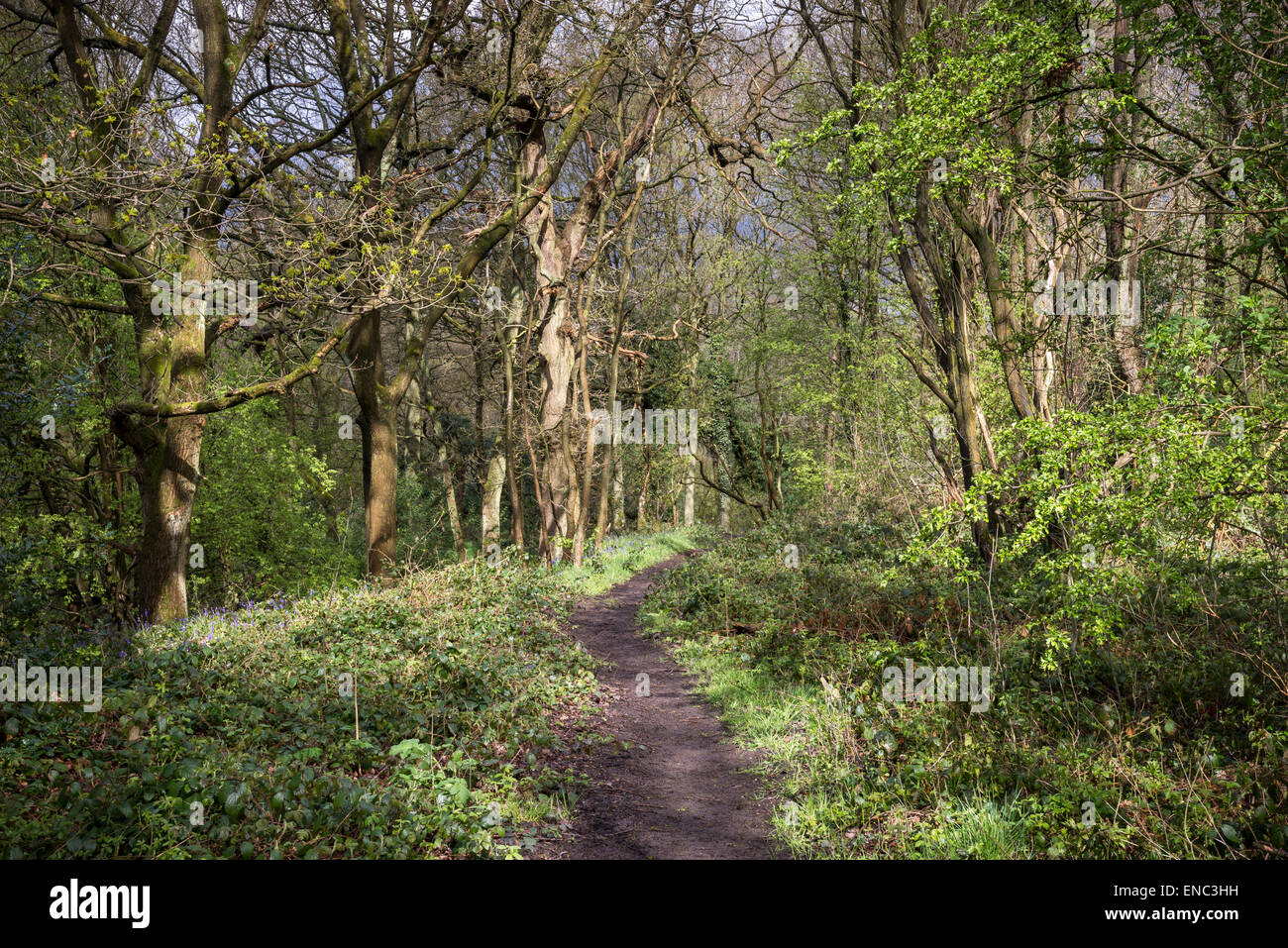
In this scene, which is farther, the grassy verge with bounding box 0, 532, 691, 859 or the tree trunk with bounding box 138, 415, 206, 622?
the tree trunk with bounding box 138, 415, 206, 622

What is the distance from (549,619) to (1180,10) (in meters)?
9.42

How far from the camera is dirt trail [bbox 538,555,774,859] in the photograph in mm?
4812

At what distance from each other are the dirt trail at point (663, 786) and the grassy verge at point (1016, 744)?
0.25 metres

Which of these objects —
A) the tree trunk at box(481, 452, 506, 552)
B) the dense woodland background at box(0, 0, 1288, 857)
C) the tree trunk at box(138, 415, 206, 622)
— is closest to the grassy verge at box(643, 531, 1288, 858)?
the dense woodland background at box(0, 0, 1288, 857)

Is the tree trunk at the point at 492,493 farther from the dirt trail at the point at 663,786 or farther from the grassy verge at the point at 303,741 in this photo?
the dirt trail at the point at 663,786

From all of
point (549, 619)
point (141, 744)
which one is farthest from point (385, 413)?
point (141, 744)

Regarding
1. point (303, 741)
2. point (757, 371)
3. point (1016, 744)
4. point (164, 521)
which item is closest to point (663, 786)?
point (1016, 744)

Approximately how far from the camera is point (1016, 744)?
5.23m

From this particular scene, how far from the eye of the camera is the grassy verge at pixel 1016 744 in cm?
427

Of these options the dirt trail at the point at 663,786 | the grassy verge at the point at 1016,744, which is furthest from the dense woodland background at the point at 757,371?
the dirt trail at the point at 663,786

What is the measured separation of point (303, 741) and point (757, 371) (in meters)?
18.1

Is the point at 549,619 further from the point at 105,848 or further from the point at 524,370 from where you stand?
the point at 105,848

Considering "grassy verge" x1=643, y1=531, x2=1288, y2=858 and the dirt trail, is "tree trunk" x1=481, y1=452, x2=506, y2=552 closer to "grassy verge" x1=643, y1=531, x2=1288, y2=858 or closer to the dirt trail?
the dirt trail

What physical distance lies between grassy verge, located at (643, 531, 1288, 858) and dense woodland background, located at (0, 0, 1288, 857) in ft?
0.13
